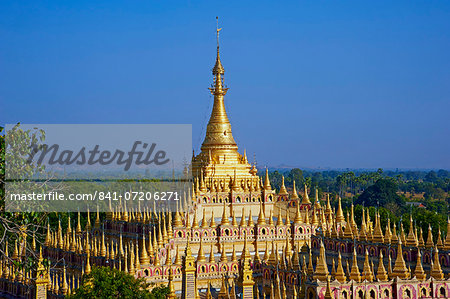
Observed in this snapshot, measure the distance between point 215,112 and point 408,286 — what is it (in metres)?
22.1

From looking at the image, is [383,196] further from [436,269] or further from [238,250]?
[436,269]

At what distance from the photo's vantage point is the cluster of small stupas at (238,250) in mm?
25172

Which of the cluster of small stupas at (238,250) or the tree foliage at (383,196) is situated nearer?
the cluster of small stupas at (238,250)

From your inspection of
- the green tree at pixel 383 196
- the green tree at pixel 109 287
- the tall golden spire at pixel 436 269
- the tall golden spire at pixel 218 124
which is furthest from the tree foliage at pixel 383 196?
the green tree at pixel 109 287

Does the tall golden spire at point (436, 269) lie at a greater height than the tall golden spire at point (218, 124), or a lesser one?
lesser

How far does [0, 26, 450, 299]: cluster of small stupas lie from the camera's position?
2517cm

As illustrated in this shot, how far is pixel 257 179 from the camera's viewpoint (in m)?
42.5

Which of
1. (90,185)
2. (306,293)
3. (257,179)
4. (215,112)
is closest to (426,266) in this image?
(306,293)

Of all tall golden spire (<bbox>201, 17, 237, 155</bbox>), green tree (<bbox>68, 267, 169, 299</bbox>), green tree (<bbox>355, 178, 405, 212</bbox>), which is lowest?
green tree (<bbox>68, 267, 169, 299</bbox>)

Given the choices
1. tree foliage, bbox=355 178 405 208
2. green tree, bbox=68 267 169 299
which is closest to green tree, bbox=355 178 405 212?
tree foliage, bbox=355 178 405 208

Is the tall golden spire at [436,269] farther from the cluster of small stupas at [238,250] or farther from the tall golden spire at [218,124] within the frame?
the tall golden spire at [218,124]

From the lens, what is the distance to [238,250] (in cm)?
3731

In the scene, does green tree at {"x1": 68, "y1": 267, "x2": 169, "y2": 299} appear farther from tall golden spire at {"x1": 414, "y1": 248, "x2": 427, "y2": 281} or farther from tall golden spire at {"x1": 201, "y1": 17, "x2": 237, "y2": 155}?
tall golden spire at {"x1": 201, "y1": 17, "x2": 237, "y2": 155}

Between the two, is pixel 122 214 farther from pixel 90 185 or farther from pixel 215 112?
pixel 90 185
